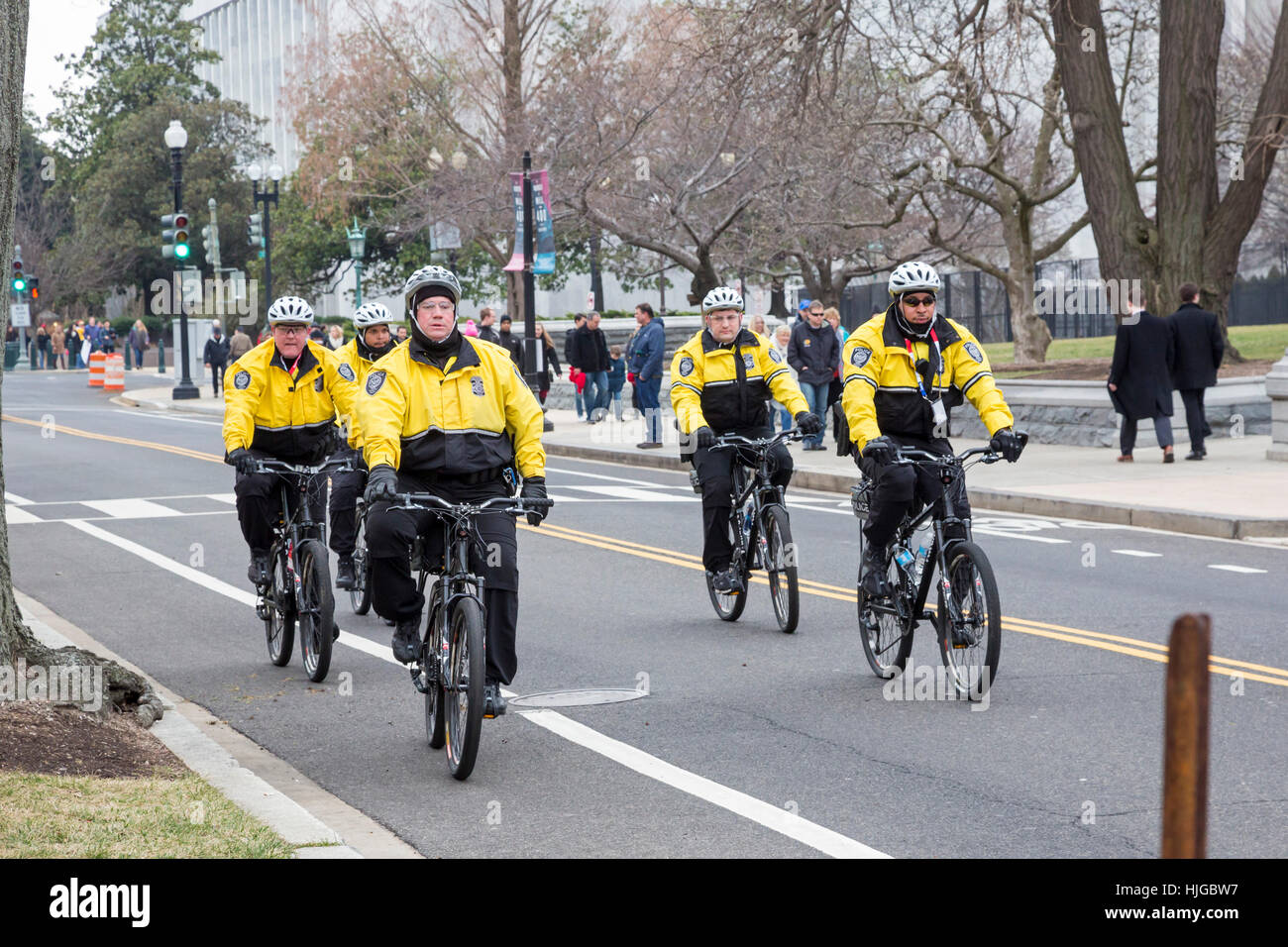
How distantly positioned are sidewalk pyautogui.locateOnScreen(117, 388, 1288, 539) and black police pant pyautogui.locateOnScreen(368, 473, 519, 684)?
9.09 meters

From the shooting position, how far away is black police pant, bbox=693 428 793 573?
10.1 metres

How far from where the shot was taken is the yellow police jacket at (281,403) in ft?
30.3

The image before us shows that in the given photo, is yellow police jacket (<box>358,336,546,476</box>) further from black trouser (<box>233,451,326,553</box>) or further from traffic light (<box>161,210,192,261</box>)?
traffic light (<box>161,210,192,261</box>)

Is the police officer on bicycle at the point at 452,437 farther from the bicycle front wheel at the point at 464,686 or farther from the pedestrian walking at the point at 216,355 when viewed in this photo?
the pedestrian walking at the point at 216,355

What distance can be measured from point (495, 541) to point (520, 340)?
26.5 meters

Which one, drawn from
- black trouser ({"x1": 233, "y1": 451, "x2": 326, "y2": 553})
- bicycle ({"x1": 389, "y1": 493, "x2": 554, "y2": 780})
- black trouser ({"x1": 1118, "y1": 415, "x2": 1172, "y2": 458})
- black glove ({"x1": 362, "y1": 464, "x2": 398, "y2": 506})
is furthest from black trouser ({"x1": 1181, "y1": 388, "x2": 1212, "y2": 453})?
black glove ({"x1": 362, "y1": 464, "x2": 398, "y2": 506})

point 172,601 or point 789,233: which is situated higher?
point 789,233

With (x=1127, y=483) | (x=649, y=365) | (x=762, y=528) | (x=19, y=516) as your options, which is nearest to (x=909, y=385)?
(x=762, y=528)

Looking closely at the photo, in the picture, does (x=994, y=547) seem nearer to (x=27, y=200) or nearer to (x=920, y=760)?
(x=920, y=760)

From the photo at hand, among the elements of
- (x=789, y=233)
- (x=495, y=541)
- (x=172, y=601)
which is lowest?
(x=172, y=601)

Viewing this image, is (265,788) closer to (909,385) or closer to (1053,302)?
(909,385)

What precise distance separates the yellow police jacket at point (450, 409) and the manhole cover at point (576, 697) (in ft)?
5.63

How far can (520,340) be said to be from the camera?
33.0 metres
